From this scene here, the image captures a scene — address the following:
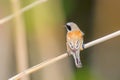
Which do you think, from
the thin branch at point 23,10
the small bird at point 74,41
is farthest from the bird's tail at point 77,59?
the thin branch at point 23,10

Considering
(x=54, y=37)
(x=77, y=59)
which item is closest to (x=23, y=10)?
(x=54, y=37)

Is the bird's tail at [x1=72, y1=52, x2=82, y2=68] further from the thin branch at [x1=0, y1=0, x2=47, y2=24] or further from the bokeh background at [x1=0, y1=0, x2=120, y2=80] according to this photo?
the thin branch at [x1=0, y1=0, x2=47, y2=24]

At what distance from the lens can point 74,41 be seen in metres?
1.56

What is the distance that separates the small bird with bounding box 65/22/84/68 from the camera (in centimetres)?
154

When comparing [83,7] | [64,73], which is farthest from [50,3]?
[64,73]

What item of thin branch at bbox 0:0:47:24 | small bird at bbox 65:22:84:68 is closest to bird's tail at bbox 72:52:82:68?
small bird at bbox 65:22:84:68

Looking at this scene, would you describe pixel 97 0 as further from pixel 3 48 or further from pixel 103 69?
pixel 3 48

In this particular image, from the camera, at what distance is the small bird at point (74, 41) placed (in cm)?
154

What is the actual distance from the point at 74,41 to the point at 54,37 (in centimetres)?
15

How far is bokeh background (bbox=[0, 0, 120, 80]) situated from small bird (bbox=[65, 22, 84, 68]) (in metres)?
0.02

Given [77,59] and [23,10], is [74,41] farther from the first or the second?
[23,10]

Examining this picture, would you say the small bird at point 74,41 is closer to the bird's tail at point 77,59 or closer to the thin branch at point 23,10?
the bird's tail at point 77,59

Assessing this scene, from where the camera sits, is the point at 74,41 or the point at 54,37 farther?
the point at 54,37

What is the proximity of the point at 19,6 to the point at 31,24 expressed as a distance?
0.07 metres
